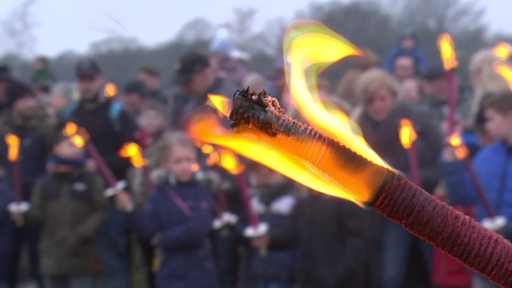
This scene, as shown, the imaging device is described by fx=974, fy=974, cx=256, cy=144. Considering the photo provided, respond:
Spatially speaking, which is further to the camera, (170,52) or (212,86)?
(170,52)

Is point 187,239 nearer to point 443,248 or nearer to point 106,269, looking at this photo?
point 106,269

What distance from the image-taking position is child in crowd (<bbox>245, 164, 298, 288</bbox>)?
18.8ft

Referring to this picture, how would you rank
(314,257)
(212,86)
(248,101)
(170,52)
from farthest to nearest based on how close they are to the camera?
(170,52)
(212,86)
(314,257)
(248,101)

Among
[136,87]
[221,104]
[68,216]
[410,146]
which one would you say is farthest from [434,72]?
[221,104]

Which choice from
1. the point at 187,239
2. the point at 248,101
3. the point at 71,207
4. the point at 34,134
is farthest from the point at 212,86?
the point at 248,101

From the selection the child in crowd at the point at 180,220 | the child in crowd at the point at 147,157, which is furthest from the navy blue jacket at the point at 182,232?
the child in crowd at the point at 147,157

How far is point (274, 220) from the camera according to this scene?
574 cm

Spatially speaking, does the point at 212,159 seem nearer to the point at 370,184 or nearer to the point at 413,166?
the point at 413,166

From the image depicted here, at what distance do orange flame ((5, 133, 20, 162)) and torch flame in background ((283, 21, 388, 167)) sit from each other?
5974mm

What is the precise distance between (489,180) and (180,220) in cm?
193

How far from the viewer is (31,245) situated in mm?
7820

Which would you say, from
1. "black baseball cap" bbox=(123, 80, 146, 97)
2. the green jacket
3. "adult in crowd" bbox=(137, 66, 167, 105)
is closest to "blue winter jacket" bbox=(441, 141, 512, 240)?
the green jacket

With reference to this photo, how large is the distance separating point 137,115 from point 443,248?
740cm

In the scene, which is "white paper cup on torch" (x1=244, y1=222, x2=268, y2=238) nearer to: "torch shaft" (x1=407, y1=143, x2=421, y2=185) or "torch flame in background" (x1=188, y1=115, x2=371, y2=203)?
"torch shaft" (x1=407, y1=143, x2=421, y2=185)
